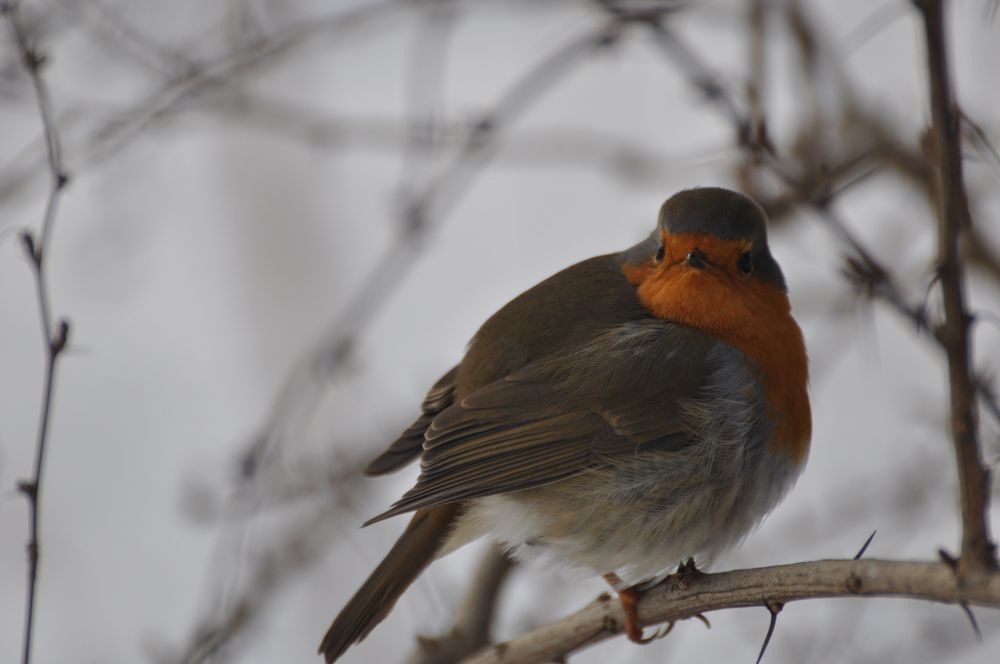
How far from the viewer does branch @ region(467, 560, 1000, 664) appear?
172 cm

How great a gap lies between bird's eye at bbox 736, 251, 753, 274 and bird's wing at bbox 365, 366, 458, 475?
3.13ft

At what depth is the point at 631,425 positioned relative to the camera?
128 inches

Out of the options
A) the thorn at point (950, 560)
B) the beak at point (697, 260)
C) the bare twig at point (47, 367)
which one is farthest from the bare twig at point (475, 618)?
the thorn at point (950, 560)

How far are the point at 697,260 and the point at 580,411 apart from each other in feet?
1.85

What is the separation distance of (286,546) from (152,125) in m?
1.62

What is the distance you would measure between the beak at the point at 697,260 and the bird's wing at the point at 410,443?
835 millimetres

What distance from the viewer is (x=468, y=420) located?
3.30 metres

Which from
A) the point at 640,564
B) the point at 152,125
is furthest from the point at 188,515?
the point at 640,564

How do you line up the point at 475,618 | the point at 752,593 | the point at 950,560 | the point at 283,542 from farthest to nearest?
the point at 283,542 → the point at 475,618 → the point at 752,593 → the point at 950,560

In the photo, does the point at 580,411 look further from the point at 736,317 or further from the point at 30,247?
the point at 30,247

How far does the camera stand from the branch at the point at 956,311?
4.86 ft

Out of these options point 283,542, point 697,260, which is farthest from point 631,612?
point 283,542

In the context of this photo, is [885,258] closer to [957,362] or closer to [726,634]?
[726,634]

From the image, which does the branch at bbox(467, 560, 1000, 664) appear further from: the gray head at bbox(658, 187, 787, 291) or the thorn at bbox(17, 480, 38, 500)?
the thorn at bbox(17, 480, 38, 500)
